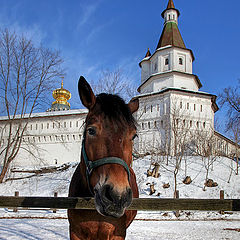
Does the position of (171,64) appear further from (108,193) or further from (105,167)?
(108,193)

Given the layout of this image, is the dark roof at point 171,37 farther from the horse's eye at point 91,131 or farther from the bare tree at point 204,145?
the horse's eye at point 91,131

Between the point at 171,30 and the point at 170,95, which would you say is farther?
the point at 171,30

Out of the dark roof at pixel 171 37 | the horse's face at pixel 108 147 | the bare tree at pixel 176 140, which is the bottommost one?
the horse's face at pixel 108 147

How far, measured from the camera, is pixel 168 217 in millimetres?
14625

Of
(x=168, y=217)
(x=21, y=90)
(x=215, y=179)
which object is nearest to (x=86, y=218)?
(x=168, y=217)

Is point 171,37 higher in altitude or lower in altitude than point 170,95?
higher

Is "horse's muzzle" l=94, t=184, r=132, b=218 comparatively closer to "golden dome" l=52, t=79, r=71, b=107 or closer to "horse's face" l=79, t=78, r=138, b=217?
"horse's face" l=79, t=78, r=138, b=217

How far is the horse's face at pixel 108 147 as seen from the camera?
1607 mm

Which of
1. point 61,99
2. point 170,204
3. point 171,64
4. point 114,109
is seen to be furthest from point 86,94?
point 61,99

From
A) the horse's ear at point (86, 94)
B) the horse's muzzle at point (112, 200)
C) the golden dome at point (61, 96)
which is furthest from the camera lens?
the golden dome at point (61, 96)

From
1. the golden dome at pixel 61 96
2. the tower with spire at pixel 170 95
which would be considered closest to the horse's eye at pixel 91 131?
the tower with spire at pixel 170 95

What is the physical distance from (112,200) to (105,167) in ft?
0.80

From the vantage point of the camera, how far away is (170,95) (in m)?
36.5

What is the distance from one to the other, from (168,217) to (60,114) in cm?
3189
